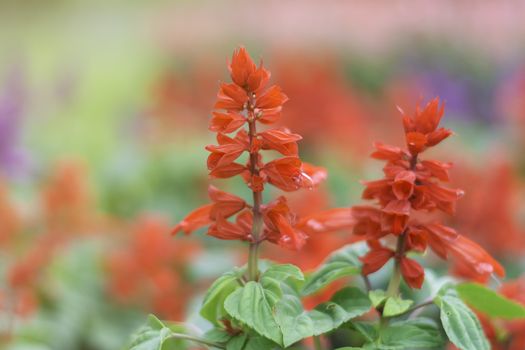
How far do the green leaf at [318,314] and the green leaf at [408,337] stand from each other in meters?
0.05

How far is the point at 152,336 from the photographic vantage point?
1241mm

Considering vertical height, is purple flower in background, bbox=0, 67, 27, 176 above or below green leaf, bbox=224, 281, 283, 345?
below

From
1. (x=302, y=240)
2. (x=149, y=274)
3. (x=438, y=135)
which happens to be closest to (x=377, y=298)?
(x=302, y=240)

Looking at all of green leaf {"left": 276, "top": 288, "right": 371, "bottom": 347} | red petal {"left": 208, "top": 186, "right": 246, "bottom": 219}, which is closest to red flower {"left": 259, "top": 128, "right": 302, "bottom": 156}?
red petal {"left": 208, "top": 186, "right": 246, "bottom": 219}

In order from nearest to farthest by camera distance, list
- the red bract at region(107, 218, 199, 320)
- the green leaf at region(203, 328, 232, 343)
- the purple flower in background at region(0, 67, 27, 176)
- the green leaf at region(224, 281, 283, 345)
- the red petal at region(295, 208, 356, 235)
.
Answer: the green leaf at region(224, 281, 283, 345)
the green leaf at region(203, 328, 232, 343)
the red petal at region(295, 208, 356, 235)
the red bract at region(107, 218, 199, 320)
the purple flower in background at region(0, 67, 27, 176)

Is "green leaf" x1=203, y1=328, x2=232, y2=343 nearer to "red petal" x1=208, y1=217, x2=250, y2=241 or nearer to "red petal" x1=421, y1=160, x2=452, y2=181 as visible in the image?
"red petal" x1=208, y1=217, x2=250, y2=241

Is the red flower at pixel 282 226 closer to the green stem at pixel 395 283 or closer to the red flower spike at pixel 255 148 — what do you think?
the red flower spike at pixel 255 148

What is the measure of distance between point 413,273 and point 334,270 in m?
0.12

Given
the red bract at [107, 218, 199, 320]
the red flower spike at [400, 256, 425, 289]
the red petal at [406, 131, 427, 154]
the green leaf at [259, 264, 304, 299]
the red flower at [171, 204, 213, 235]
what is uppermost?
the red petal at [406, 131, 427, 154]

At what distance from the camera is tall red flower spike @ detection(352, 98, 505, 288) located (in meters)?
1.24

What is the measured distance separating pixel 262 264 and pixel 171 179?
2.23 metres

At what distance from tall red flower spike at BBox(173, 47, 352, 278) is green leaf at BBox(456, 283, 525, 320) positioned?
31 centimetres

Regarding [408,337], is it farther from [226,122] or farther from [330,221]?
[226,122]

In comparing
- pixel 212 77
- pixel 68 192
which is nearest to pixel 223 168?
pixel 68 192
